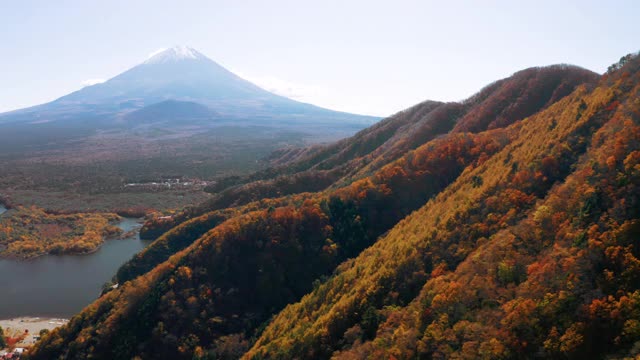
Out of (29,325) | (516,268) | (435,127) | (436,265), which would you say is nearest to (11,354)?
(29,325)

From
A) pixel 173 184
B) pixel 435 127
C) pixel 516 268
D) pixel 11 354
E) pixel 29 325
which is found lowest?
pixel 29 325

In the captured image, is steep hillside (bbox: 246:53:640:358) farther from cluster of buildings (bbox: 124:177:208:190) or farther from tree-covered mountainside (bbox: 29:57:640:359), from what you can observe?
cluster of buildings (bbox: 124:177:208:190)

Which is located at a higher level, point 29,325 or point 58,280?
point 29,325

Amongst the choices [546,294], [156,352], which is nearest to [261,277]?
[156,352]

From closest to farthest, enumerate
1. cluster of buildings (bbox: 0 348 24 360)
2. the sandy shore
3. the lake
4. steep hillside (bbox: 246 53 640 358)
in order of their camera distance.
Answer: steep hillside (bbox: 246 53 640 358) → cluster of buildings (bbox: 0 348 24 360) → the sandy shore → the lake

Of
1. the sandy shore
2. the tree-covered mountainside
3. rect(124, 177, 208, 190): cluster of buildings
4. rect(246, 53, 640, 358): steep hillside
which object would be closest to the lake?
the sandy shore

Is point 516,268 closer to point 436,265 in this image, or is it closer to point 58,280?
point 436,265

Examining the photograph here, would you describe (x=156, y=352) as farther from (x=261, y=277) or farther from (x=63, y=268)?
(x=63, y=268)
